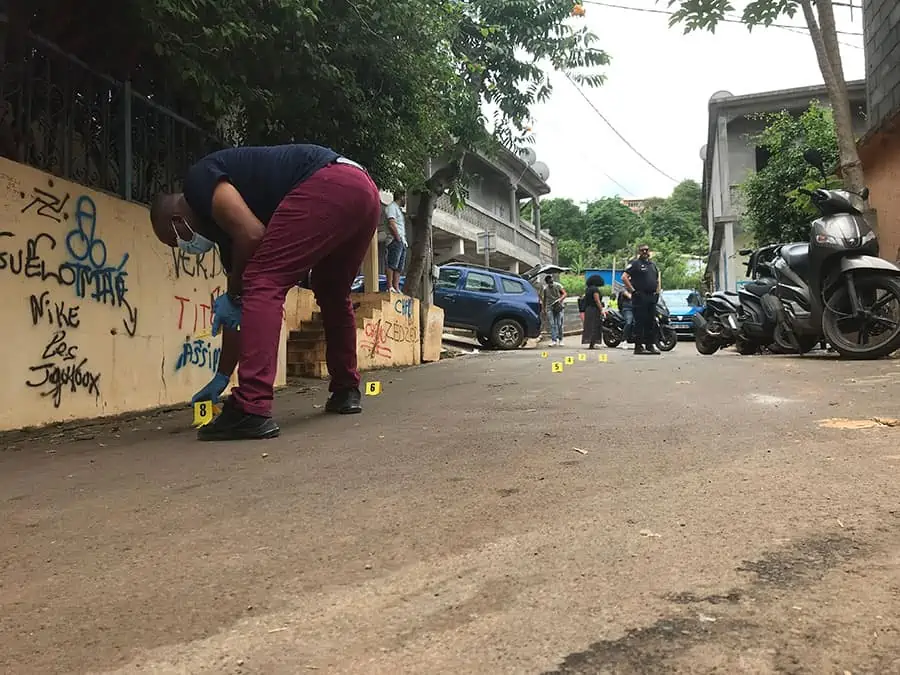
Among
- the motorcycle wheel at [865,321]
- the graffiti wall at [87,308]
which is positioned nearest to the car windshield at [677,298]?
the motorcycle wheel at [865,321]

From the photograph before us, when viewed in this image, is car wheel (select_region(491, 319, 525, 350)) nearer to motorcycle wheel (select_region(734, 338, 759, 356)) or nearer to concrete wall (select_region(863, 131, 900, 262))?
motorcycle wheel (select_region(734, 338, 759, 356))

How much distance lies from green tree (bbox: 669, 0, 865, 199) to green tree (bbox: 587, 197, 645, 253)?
157ft

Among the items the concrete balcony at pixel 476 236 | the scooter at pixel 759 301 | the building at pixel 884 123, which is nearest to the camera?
the building at pixel 884 123

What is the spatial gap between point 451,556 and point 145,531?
3.07ft

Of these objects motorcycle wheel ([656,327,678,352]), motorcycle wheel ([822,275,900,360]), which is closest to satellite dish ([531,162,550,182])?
motorcycle wheel ([656,327,678,352])

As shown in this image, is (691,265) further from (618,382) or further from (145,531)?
(145,531)

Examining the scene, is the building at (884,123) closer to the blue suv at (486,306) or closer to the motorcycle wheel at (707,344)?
the motorcycle wheel at (707,344)

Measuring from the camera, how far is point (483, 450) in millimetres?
3016

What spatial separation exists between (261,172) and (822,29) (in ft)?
27.8

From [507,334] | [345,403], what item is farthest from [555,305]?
[345,403]

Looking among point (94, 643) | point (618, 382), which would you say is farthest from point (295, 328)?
point (94, 643)

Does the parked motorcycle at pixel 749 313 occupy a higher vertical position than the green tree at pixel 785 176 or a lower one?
lower

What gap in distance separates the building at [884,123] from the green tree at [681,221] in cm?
4384

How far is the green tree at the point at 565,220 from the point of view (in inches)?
2399
